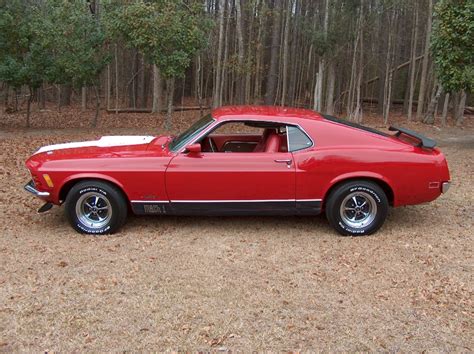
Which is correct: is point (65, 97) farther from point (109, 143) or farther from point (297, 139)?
point (297, 139)

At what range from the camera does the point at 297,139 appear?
18.2ft

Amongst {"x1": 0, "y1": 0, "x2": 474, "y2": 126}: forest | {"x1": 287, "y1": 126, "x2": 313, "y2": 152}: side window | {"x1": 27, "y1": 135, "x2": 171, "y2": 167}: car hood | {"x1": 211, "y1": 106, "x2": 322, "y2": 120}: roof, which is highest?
{"x1": 0, "y1": 0, "x2": 474, "y2": 126}: forest

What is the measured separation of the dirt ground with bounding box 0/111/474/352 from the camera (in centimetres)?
357

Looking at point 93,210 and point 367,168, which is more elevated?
point 367,168

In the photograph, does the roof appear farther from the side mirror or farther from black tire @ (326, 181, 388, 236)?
black tire @ (326, 181, 388, 236)

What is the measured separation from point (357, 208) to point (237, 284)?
1951 mm

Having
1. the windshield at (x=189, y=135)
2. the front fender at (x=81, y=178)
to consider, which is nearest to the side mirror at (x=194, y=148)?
the windshield at (x=189, y=135)

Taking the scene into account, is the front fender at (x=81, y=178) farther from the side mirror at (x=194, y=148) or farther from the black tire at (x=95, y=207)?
the side mirror at (x=194, y=148)

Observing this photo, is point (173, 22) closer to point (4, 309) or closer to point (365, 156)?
point (365, 156)

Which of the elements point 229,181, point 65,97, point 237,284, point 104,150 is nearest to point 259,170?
point 229,181

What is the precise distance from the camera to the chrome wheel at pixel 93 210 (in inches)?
215

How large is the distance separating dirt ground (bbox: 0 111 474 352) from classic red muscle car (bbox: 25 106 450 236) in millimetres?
325

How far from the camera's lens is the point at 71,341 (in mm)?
3475

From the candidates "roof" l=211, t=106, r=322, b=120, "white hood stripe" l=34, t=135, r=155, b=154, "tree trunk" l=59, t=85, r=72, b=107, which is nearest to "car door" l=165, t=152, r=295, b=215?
"roof" l=211, t=106, r=322, b=120
